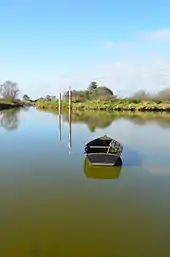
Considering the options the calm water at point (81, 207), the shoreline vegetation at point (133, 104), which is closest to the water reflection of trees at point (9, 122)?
the calm water at point (81, 207)

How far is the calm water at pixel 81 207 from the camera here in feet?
17.8

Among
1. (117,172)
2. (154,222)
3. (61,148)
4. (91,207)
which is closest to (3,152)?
(61,148)

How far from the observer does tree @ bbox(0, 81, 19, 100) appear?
76269 millimetres

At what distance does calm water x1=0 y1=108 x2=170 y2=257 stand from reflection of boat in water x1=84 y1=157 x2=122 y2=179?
3 cm

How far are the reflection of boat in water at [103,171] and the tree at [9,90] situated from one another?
66.4m

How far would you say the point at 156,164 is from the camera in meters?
12.0

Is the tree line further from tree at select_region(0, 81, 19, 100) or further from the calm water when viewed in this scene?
the calm water

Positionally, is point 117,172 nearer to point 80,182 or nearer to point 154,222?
point 80,182

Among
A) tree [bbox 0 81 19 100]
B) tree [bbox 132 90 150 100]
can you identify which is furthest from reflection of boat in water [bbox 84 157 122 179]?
tree [bbox 0 81 19 100]

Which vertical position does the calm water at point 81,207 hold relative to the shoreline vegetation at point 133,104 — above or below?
below

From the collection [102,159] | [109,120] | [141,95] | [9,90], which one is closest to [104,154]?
[102,159]

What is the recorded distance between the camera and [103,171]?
10617 millimetres

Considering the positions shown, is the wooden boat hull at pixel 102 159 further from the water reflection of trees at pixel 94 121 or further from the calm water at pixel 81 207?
the water reflection of trees at pixel 94 121

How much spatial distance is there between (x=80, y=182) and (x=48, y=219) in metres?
2.83
